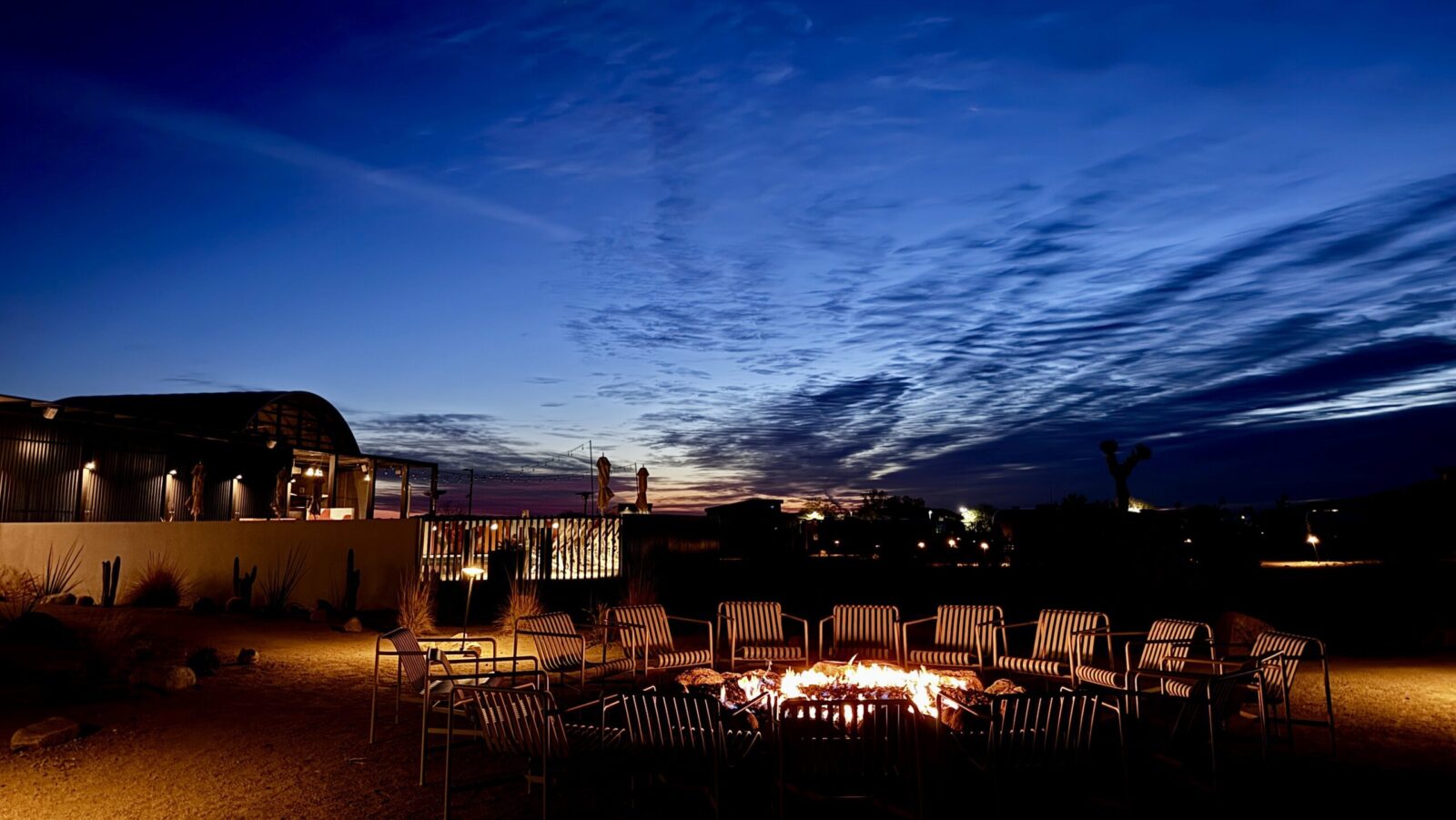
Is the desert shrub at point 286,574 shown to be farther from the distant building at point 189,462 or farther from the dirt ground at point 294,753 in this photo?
the dirt ground at point 294,753

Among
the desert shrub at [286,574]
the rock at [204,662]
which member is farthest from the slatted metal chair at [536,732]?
the desert shrub at [286,574]

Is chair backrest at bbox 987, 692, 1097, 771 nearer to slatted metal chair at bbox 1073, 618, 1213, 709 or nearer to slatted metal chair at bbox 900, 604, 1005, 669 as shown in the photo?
slatted metal chair at bbox 1073, 618, 1213, 709

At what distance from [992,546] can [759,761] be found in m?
22.8

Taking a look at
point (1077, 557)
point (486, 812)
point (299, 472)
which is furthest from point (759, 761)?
point (299, 472)

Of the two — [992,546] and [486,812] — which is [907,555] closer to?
[992,546]

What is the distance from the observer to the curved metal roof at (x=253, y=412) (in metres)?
25.9

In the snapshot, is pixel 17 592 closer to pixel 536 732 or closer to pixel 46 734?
pixel 46 734

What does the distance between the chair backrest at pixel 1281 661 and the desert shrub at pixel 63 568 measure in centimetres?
1845

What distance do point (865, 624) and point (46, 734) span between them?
22.9ft

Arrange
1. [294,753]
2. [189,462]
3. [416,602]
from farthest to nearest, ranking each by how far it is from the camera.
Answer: [189,462] → [416,602] → [294,753]

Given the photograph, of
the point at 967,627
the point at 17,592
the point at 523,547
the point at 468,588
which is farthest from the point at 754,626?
the point at 17,592

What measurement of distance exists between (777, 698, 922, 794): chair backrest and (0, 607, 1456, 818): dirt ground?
1056 millimetres

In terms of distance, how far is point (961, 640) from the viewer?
8766 mm

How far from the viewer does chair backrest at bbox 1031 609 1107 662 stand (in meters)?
8.16
